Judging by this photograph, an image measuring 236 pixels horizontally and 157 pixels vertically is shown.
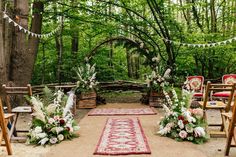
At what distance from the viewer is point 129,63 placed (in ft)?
62.5

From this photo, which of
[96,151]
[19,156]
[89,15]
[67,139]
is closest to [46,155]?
[19,156]

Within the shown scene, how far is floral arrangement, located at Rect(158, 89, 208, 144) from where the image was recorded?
5062 millimetres

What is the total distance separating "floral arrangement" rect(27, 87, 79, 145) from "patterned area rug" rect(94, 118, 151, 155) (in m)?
0.59

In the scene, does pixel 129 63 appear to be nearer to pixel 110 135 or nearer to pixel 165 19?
pixel 165 19

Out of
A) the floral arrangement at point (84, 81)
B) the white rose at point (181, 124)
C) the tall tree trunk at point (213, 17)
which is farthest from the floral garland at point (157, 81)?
the white rose at point (181, 124)

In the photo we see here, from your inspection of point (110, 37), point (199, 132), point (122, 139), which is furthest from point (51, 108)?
point (110, 37)

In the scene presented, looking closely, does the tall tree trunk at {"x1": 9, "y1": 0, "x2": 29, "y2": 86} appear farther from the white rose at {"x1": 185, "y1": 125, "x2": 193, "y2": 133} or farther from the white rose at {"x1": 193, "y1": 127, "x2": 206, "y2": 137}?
the white rose at {"x1": 193, "y1": 127, "x2": 206, "y2": 137}

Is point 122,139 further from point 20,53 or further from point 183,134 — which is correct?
point 20,53

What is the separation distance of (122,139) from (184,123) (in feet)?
3.22

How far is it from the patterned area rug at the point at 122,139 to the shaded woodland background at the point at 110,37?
342 cm

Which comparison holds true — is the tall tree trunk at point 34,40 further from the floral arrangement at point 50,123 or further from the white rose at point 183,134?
the white rose at point 183,134

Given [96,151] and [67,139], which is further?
[67,139]

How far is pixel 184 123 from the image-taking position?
5172 mm

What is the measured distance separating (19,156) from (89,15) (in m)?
8.07
